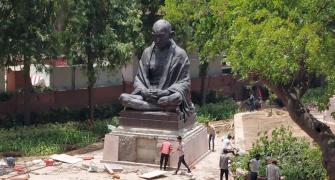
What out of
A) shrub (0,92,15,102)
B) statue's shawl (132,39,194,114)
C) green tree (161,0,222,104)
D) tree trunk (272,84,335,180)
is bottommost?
tree trunk (272,84,335,180)

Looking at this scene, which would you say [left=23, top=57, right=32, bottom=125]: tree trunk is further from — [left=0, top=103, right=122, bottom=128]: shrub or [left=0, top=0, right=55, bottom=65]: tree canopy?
[left=0, top=0, right=55, bottom=65]: tree canopy

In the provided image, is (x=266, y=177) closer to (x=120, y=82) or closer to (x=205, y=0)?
(x=205, y=0)

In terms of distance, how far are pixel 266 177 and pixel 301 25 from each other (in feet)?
16.2

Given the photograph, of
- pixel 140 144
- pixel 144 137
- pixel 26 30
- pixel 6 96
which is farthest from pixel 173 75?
pixel 6 96

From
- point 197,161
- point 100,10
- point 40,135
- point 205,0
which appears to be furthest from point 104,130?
point 205,0

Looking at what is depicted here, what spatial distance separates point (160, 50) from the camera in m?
19.7

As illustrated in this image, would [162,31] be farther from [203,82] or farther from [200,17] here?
[203,82]

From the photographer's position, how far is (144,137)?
18531mm

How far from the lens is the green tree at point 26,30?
22.1m

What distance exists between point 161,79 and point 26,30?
19.9ft

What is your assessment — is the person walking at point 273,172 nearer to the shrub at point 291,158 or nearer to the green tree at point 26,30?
the shrub at point 291,158

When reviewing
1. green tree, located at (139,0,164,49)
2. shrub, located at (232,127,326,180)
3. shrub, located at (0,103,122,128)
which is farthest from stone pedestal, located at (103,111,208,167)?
green tree, located at (139,0,164,49)

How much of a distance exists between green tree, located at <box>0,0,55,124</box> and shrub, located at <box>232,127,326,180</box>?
8.90 m

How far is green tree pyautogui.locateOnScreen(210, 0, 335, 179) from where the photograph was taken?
10789 mm
